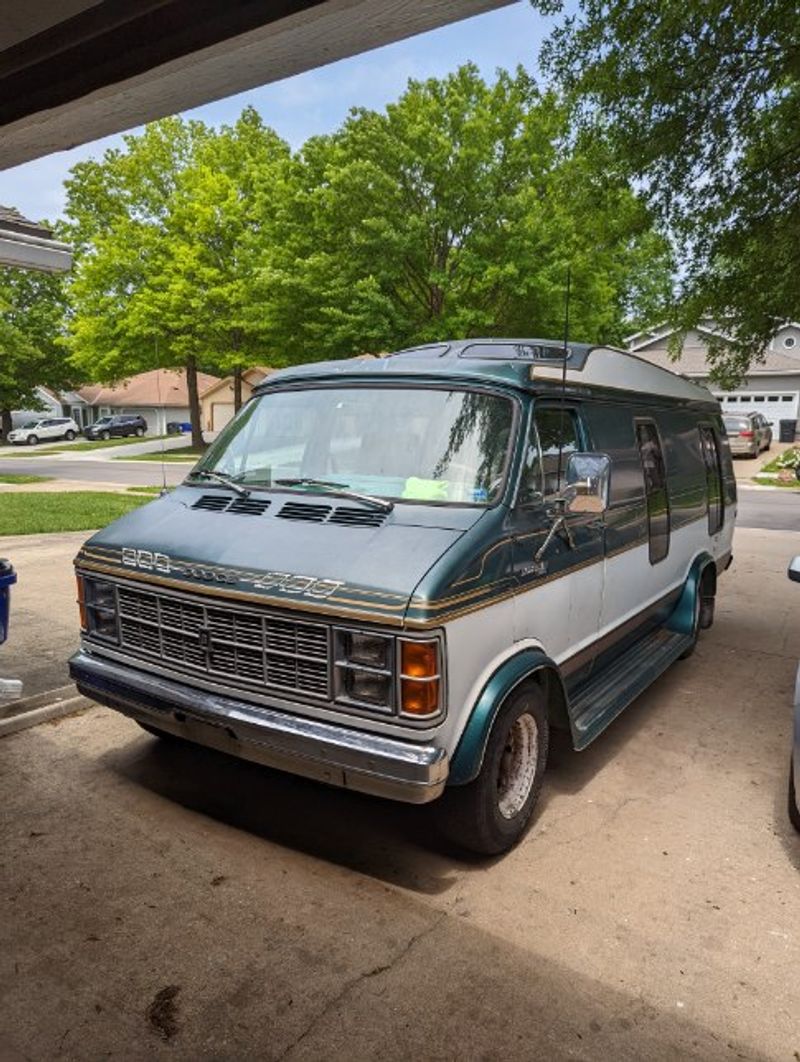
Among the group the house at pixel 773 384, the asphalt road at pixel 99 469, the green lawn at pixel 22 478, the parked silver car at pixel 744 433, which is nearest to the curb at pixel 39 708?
the asphalt road at pixel 99 469

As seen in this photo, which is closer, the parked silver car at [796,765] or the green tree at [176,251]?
the parked silver car at [796,765]

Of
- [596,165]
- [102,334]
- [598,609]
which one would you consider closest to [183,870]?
[598,609]

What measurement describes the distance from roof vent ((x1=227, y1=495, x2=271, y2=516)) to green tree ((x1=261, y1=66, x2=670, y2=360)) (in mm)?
17443

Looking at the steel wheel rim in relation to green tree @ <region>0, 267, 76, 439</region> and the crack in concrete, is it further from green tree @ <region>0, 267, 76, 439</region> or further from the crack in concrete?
green tree @ <region>0, 267, 76, 439</region>

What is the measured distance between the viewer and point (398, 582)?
3004 mm

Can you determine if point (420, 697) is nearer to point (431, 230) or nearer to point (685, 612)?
point (685, 612)

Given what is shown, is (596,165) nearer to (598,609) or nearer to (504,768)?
(598,609)

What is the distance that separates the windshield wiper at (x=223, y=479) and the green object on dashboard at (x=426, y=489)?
0.86 meters

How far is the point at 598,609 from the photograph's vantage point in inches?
175

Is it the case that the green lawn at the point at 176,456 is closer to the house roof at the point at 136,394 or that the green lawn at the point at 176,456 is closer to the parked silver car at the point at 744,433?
the house roof at the point at 136,394

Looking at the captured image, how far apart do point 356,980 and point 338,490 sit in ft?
6.89

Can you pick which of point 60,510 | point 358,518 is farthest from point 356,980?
point 60,510

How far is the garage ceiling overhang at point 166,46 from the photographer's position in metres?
2.58

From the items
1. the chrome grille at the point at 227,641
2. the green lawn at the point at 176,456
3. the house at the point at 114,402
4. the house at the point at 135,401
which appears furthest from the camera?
the house at the point at 114,402
